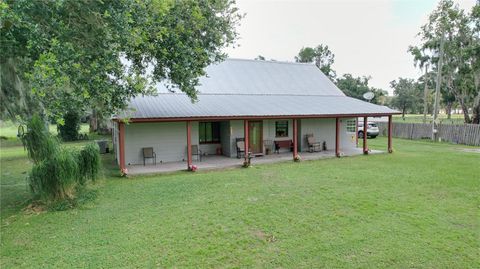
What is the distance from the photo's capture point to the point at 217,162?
43.1 ft

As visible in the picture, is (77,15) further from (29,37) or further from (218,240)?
(218,240)

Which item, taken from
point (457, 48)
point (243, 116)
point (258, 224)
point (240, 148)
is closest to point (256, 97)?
point (240, 148)

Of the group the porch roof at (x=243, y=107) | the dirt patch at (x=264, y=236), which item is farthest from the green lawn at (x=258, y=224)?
the porch roof at (x=243, y=107)

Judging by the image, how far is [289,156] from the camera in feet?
47.9

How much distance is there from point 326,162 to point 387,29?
1262 cm

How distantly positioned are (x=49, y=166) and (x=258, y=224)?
508cm

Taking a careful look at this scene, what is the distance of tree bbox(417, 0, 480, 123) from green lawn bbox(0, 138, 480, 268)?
15.7 meters

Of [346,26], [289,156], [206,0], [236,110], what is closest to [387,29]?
[346,26]

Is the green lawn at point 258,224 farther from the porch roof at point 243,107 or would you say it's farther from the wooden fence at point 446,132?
the wooden fence at point 446,132

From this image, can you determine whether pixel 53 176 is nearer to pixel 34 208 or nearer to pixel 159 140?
pixel 34 208

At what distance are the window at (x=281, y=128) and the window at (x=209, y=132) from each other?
3.02 meters

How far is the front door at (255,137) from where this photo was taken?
15.0m

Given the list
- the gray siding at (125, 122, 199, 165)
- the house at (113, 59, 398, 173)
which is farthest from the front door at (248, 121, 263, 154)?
the gray siding at (125, 122, 199, 165)

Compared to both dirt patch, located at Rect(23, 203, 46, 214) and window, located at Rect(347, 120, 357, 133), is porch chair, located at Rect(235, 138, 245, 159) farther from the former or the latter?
dirt patch, located at Rect(23, 203, 46, 214)
